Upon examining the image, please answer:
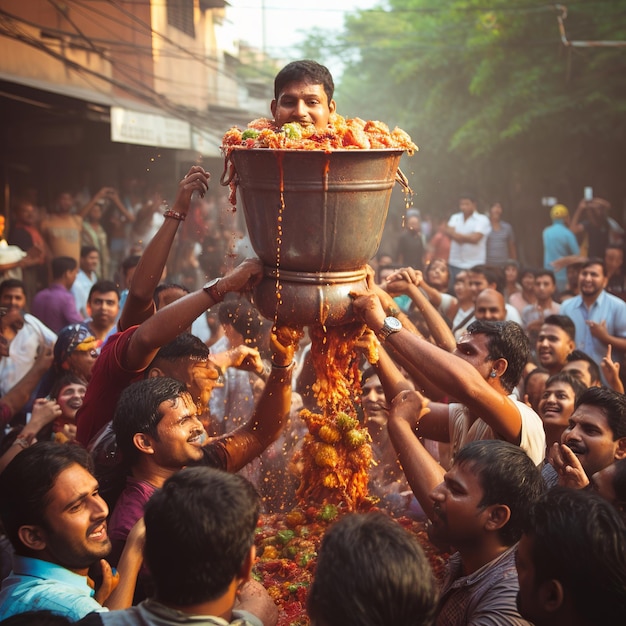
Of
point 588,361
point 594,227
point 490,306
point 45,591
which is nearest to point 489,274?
point 490,306

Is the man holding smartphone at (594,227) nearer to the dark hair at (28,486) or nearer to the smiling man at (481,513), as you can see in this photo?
the smiling man at (481,513)

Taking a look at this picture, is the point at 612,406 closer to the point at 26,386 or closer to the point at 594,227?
the point at 26,386

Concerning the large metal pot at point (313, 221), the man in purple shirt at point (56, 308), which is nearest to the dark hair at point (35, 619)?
the large metal pot at point (313, 221)

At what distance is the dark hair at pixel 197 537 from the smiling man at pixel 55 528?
673 millimetres

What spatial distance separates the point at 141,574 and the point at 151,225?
11.5 metres

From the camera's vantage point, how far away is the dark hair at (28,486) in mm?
3094

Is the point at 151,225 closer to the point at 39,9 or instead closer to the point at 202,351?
the point at 39,9

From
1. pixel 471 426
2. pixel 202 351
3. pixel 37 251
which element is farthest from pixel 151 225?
pixel 471 426

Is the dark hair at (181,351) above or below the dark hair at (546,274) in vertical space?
above

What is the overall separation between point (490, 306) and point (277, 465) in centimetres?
296

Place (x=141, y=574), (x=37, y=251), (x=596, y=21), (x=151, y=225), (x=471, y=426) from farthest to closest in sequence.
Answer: (x=596, y=21) < (x=151, y=225) < (x=37, y=251) < (x=471, y=426) < (x=141, y=574)

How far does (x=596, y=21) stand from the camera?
17.6 meters

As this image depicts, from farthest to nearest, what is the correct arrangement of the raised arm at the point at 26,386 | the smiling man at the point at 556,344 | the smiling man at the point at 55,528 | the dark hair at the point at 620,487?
the smiling man at the point at 556,344, the raised arm at the point at 26,386, the dark hair at the point at 620,487, the smiling man at the point at 55,528

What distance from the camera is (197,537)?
2.44 metres
